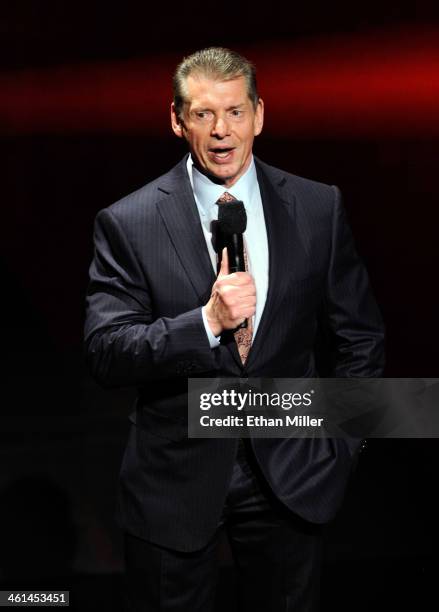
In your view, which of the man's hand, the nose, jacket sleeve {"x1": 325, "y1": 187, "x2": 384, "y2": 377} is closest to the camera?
the man's hand

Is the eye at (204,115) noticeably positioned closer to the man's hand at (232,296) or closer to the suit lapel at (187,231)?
the suit lapel at (187,231)

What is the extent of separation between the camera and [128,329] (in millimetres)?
1933

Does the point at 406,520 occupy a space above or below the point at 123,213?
below

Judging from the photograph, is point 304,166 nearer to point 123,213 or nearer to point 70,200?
point 70,200

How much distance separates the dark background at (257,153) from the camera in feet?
9.32

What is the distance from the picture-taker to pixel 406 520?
3264 mm

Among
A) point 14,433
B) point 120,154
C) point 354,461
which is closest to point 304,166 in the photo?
point 120,154

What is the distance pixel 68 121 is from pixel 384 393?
1430mm

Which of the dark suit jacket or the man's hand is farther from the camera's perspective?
the dark suit jacket

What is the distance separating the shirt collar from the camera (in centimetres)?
199

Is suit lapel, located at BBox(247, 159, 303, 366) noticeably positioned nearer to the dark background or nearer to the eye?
the eye

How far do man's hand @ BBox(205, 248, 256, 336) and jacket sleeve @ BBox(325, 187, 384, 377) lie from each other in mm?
297

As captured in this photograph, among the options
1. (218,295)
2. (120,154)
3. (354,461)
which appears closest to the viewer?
(218,295)

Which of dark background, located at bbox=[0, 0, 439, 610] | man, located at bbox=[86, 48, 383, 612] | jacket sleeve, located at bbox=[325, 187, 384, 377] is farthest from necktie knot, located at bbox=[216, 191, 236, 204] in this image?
dark background, located at bbox=[0, 0, 439, 610]
